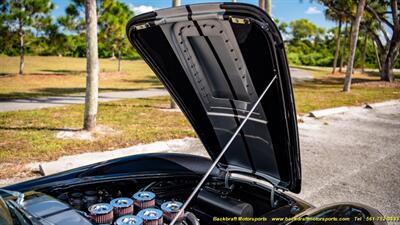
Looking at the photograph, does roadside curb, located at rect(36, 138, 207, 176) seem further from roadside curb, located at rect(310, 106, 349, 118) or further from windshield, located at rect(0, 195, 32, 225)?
roadside curb, located at rect(310, 106, 349, 118)

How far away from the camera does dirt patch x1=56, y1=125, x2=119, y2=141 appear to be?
21.9ft

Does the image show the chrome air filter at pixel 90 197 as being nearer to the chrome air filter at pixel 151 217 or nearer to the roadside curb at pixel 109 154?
the chrome air filter at pixel 151 217

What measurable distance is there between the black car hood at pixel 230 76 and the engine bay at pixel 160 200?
0.18m

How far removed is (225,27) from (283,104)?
1.71 feet

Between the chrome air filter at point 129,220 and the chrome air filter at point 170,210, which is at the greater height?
the chrome air filter at point 129,220

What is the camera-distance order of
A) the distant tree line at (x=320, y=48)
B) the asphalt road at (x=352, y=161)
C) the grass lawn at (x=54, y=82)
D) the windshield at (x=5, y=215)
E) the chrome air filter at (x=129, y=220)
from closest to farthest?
1. the windshield at (x=5, y=215)
2. the chrome air filter at (x=129, y=220)
3. the asphalt road at (x=352, y=161)
4. the grass lawn at (x=54, y=82)
5. the distant tree line at (x=320, y=48)

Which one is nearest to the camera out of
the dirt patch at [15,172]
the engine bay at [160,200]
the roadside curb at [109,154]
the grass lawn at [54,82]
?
the engine bay at [160,200]

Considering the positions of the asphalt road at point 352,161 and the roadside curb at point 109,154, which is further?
the roadside curb at point 109,154

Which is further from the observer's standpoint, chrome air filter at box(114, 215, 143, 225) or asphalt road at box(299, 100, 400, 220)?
asphalt road at box(299, 100, 400, 220)

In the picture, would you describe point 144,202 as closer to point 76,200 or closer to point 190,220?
point 190,220

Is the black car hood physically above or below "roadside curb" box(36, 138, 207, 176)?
above

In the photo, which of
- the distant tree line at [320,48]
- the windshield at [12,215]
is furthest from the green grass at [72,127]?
the distant tree line at [320,48]

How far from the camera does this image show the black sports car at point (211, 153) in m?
1.62

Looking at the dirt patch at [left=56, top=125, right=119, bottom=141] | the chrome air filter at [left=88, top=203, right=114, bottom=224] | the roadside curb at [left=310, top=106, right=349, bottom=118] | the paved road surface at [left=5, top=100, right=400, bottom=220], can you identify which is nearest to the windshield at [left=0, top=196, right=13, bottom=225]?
the chrome air filter at [left=88, top=203, right=114, bottom=224]
